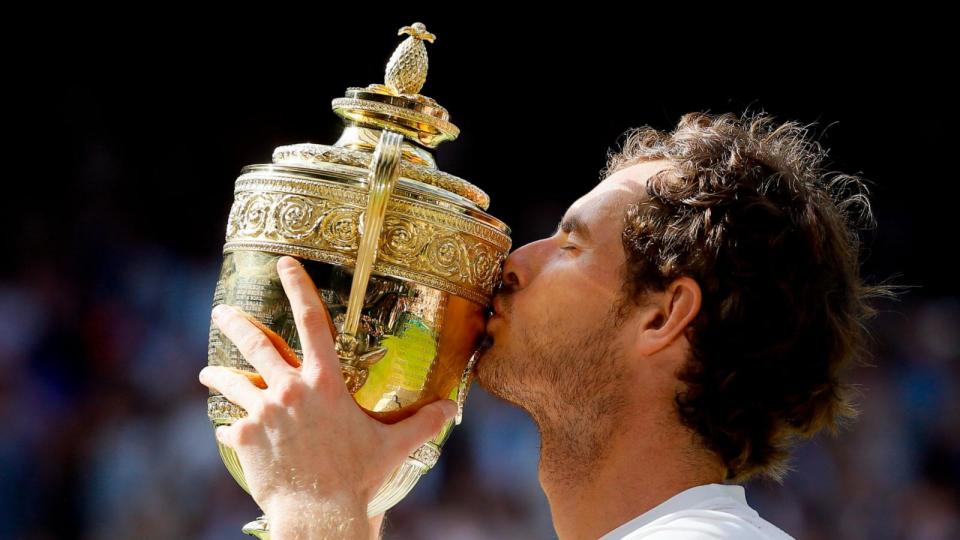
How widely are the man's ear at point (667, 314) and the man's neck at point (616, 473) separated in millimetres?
171

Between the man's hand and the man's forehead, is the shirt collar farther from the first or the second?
the man's forehead

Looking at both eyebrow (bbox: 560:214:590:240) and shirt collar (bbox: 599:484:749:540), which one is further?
eyebrow (bbox: 560:214:590:240)

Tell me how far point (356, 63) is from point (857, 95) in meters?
2.67

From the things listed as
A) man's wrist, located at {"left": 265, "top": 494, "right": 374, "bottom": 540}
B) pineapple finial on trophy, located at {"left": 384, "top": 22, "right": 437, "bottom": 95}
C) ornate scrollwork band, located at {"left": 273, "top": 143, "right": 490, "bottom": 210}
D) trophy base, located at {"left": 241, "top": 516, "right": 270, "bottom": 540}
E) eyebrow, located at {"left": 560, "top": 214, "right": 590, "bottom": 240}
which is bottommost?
trophy base, located at {"left": 241, "top": 516, "right": 270, "bottom": 540}

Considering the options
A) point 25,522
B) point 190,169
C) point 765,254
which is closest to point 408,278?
point 765,254

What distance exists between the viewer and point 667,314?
2.62m

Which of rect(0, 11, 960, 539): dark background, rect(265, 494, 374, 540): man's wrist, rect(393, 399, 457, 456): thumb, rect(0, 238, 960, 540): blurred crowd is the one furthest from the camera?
rect(0, 11, 960, 539): dark background

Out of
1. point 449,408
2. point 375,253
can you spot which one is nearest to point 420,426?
point 449,408

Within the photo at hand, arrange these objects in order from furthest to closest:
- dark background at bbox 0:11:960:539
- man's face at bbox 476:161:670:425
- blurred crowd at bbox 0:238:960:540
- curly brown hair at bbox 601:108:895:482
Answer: dark background at bbox 0:11:960:539 → blurred crowd at bbox 0:238:960:540 → curly brown hair at bbox 601:108:895:482 → man's face at bbox 476:161:670:425

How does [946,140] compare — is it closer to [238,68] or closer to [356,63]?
[356,63]

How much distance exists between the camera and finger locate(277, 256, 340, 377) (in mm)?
2184

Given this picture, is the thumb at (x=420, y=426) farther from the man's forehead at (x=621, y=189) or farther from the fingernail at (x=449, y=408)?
the man's forehead at (x=621, y=189)

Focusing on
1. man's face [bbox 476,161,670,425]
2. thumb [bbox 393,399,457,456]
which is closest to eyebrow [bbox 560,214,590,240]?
man's face [bbox 476,161,670,425]

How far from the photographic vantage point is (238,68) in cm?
637
